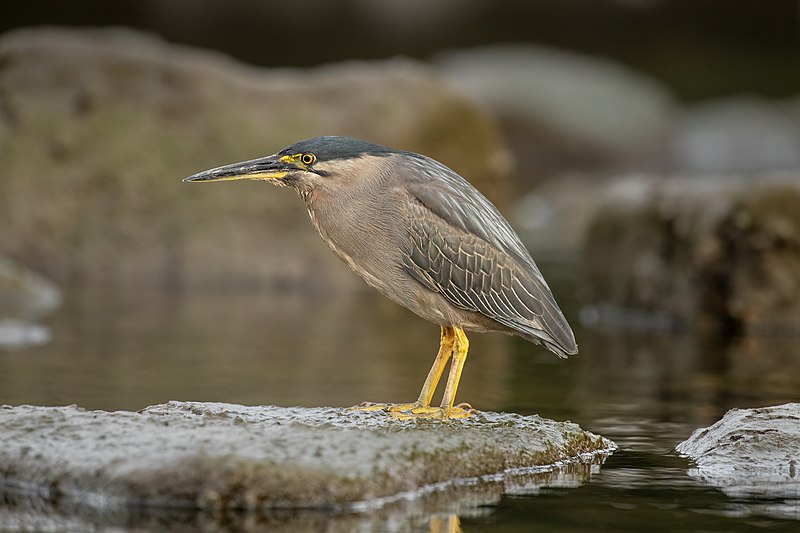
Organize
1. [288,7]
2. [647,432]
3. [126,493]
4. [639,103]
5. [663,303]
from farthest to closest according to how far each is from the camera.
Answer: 1. [288,7]
2. [639,103]
3. [663,303]
4. [647,432]
5. [126,493]

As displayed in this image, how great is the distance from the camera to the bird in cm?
621

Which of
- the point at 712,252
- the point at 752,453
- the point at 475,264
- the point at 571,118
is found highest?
the point at 571,118

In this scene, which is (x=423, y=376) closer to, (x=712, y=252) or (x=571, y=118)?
(x=712, y=252)

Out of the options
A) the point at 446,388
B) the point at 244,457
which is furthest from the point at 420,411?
the point at 244,457

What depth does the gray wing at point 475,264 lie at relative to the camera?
6242 mm

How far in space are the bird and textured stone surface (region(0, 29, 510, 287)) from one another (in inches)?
361

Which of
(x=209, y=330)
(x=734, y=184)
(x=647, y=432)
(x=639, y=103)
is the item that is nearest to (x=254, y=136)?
(x=209, y=330)

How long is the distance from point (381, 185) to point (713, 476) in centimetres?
192

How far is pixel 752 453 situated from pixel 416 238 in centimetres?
177

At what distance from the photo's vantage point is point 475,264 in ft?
20.9

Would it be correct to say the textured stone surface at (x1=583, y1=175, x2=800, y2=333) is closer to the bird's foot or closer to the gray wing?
the gray wing

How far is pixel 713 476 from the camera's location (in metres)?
6.01

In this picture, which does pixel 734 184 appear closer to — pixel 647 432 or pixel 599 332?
pixel 599 332

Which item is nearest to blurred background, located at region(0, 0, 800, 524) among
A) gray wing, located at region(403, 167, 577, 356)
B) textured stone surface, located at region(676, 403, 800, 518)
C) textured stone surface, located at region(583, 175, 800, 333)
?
textured stone surface, located at region(583, 175, 800, 333)
